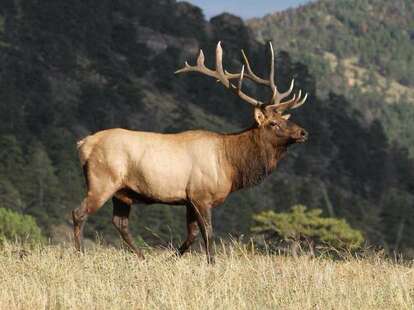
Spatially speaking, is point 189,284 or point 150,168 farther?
point 150,168

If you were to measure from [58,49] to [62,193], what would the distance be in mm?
53201

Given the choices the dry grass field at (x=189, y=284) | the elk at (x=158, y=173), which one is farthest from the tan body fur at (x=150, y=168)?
the dry grass field at (x=189, y=284)

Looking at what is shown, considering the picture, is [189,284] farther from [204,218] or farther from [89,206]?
[89,206]

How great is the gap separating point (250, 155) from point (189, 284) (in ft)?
13.8

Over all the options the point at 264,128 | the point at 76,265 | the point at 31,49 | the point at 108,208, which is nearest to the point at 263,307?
the point at 76,265

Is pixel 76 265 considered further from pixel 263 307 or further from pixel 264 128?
pixel 264 128

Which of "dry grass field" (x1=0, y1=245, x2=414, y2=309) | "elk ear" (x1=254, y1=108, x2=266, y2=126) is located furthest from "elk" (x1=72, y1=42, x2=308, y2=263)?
"dry grass field" (x1=0, y1=245, x2=414, y2=309)

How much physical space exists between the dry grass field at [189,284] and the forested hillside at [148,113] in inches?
2483

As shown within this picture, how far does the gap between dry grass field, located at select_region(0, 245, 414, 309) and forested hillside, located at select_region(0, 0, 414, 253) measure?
63.1m

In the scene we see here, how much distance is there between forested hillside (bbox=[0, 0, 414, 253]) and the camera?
80.7 meters

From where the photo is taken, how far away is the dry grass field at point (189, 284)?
24.6 ft

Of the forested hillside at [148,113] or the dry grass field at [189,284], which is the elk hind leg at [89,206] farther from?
the forested hillside at [148,113]

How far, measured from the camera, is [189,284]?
8359mm

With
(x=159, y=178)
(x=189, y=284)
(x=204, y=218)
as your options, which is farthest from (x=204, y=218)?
(x=189, y=284)
